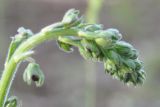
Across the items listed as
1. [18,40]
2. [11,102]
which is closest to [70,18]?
[18,40]

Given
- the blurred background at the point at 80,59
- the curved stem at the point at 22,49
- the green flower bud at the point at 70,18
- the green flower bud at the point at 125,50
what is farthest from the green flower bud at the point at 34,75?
the blurred background at the point at 80,59

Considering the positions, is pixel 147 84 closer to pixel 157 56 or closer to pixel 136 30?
pixel 157 56

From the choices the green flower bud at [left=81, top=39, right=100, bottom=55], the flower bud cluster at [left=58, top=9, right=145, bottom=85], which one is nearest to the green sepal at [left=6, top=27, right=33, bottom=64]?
the flower bud cluster at [left=58, top=9, right=145, bottom=85]

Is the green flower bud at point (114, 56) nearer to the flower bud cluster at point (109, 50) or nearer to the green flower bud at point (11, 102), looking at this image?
the flower bud cluster at point (109, 50)

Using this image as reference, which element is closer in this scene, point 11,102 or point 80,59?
point 11,102

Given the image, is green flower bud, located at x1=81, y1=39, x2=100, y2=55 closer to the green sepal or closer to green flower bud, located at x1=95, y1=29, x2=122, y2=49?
green flower bud, located at x1=95, y1=29, x2=122, y2=49

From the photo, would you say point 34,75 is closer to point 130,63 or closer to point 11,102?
point 11,102
